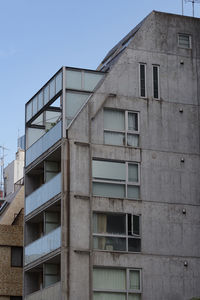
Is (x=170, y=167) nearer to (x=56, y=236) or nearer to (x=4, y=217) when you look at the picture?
(x=56, y=236)

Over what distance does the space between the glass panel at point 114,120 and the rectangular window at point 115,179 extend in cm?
213

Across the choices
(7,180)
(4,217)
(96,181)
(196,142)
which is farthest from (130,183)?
(7,180)

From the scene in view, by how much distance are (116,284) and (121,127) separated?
29.3 ft

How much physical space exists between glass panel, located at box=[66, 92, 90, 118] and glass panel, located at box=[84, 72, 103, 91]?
60 cm

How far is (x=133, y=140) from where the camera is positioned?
47000mm

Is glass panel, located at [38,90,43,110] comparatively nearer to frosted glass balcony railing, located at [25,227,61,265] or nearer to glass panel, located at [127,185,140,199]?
glass panel, located at [127,185,140,199]

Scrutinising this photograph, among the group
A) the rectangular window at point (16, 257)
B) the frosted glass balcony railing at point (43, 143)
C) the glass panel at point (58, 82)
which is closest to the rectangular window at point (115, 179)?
the frosted glass balcony railing at point (43, 143)

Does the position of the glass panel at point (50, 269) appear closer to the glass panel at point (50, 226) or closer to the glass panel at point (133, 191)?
the glass panel at point (50, 226)

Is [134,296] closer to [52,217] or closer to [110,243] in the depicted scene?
[110,243]

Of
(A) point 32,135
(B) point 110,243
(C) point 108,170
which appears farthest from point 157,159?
(A) point 32,135

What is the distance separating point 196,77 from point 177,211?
8.39 m

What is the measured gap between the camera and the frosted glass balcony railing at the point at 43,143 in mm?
46438

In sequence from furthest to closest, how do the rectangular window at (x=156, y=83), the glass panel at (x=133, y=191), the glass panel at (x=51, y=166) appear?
the glass panel at (x=51, y=166)
the rectangular window at (x=156, y=83)
the glass panel at (x=133, y=191)

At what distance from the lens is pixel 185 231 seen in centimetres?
4622
